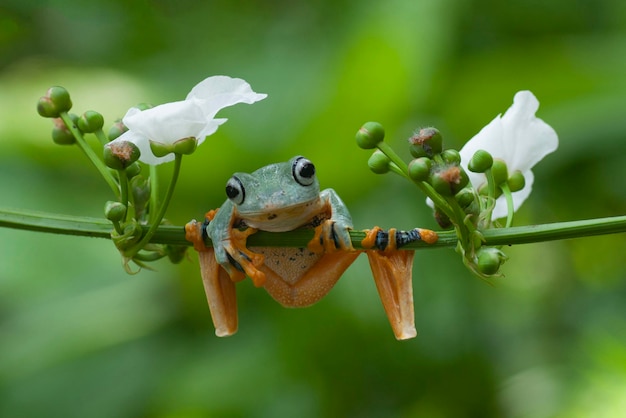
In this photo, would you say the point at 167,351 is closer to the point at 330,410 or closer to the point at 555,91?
the point at 330,410

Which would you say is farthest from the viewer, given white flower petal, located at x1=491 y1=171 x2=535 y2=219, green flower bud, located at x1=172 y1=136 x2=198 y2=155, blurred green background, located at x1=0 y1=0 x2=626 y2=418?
blurred green background, located at x1=0 y1=0 x2=626 y2=418

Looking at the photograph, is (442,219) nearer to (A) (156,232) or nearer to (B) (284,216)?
(B) (284,216)

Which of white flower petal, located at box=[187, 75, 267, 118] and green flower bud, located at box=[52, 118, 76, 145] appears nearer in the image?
white flower petal, located at box=[187, 75, 267, 118]

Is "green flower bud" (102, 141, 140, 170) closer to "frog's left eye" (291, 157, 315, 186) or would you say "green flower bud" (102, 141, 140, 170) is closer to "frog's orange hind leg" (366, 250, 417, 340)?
"frog's left eye" (291, 157, 315, 186)

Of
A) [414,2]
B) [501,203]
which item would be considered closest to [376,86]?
[414,2]

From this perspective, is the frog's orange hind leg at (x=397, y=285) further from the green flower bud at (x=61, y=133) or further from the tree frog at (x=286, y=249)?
the green flower bud at (x=61, y=133)

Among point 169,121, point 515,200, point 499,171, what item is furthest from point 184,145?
point 515,200

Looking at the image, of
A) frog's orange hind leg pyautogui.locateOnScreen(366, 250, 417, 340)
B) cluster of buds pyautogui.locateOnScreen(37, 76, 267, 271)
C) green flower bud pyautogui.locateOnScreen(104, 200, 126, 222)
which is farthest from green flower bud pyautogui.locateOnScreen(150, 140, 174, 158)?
frog's orange hind leg pyautogui.locateOnScreen(366, 250, 417, 340)
